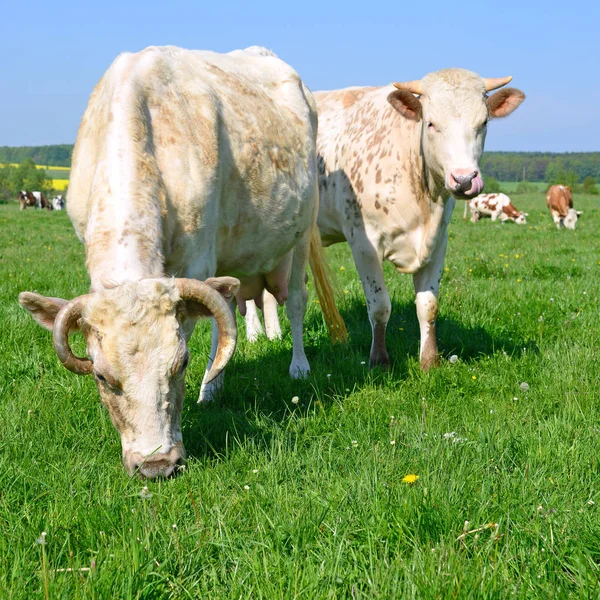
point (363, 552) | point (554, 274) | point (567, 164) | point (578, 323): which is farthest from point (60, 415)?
point (567, 164)

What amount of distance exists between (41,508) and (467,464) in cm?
200

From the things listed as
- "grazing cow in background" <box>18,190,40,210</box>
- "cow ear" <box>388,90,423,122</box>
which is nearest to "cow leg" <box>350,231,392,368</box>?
"cow ear" <box>388,90,423,122</box>

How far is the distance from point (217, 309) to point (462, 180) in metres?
2.31

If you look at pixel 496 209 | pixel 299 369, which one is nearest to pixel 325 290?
pixel 299 369

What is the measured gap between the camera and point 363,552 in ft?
9.13

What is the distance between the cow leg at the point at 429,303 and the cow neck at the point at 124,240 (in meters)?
2.84

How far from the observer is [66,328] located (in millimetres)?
3379

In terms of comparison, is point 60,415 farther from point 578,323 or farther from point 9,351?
point 578,323

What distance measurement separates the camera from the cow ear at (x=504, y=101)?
571cm

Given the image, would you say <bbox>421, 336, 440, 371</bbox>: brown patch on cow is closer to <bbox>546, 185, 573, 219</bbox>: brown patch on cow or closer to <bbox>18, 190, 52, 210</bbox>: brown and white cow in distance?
<bbox>546, 185, 573, 219</bbox>: brown patch on cow

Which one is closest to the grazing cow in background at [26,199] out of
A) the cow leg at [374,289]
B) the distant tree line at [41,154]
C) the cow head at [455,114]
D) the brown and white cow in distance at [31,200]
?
the brown and white cow in distance at [31,200]

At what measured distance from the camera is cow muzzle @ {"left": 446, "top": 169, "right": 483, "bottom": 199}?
16.4 feet

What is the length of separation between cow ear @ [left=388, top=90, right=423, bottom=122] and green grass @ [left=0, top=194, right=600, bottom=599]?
204cm

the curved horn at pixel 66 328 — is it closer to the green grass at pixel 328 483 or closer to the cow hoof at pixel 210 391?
the green grass at pixel 328 483
